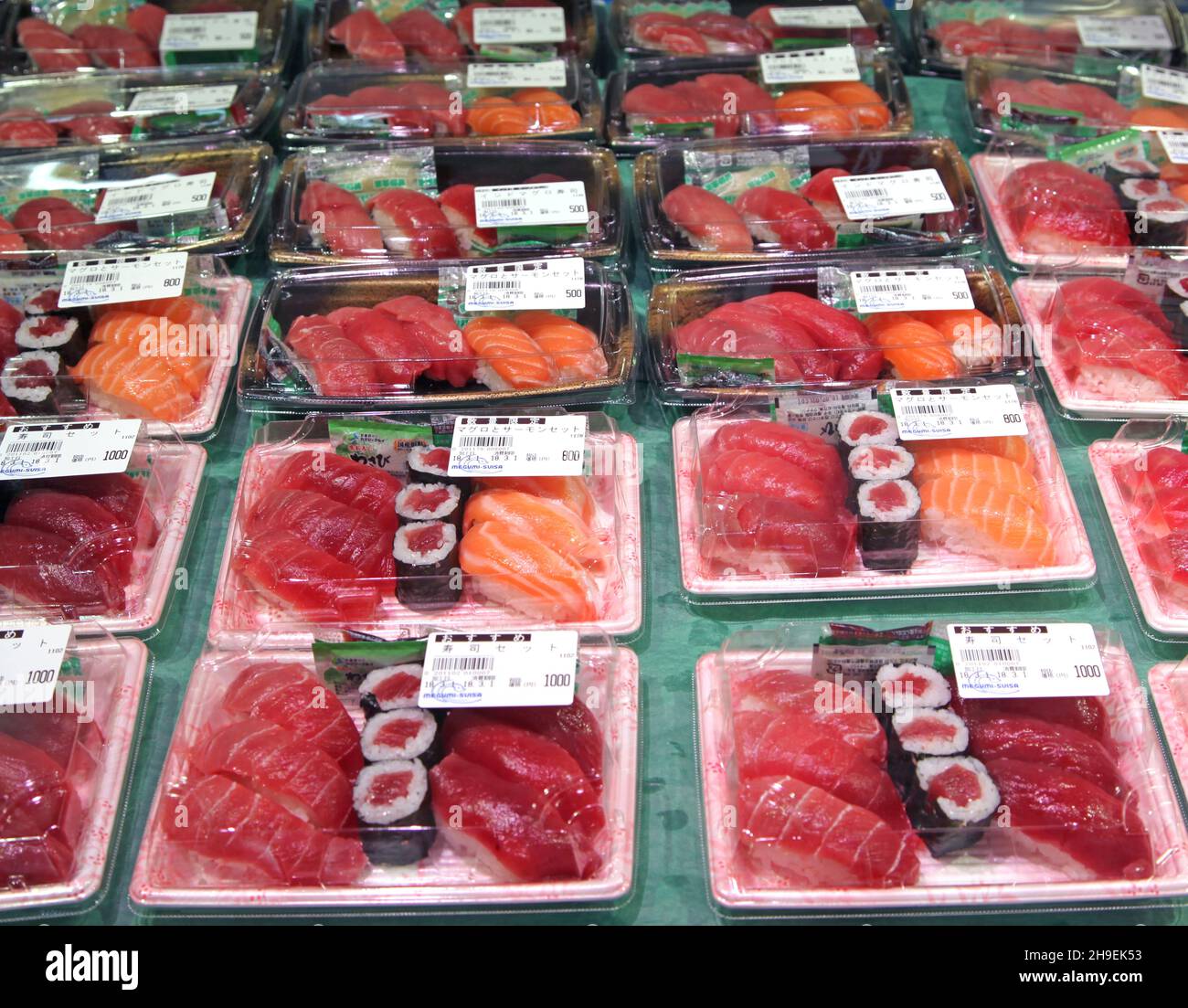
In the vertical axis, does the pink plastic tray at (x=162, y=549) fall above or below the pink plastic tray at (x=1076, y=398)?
below

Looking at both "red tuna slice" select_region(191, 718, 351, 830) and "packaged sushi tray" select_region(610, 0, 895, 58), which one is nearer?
"red tuna slice" select_region(191, 718, 351, 830)

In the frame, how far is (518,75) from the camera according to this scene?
3.53 m

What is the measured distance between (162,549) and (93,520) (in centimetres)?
15

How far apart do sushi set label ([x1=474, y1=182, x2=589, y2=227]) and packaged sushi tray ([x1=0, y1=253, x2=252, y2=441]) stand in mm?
701

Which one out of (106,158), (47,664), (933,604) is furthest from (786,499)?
(106,158)

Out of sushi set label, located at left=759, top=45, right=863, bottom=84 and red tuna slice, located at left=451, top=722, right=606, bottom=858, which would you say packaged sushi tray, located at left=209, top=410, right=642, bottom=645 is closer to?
red tuna slice, located at left=451, top=722, right=606, bottom=858

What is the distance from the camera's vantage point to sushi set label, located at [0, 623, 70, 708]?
1.97m

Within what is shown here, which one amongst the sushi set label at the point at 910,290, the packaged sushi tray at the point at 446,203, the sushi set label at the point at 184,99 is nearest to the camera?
the sushi set label at the point at 910,290

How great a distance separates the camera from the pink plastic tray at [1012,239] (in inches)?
114

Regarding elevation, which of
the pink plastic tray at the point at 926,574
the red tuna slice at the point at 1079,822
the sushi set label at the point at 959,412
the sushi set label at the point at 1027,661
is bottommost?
the red tuna slice at the point at 1079,822

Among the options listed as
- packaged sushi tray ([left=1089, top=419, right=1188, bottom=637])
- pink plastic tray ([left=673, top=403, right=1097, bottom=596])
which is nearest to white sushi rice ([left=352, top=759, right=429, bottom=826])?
pink plastic tray ([left=673, top=403, right=1097, bottom=596])

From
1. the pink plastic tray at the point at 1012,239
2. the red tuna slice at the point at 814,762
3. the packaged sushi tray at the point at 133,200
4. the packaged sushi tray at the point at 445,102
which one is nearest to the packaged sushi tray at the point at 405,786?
the red tuna slice at the point at 814,762

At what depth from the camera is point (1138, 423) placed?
2449mm

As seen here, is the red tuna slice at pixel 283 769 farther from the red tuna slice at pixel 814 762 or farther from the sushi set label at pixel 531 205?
the sushi set label at pixel 531 205
